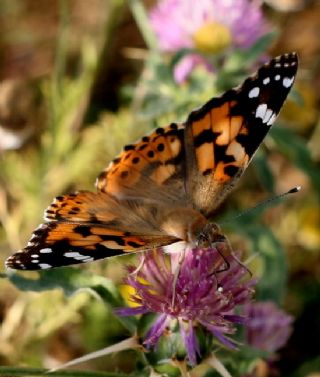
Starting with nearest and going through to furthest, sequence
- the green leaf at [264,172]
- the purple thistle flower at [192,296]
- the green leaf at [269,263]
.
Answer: the purple thistle flower at [192,296], the green leaf at [269,263], the green leaf at [264,172]

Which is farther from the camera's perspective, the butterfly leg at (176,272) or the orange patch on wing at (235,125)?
the orange patch on wing at (235,125)

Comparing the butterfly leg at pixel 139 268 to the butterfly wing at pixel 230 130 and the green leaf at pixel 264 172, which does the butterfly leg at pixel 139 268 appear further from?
the green leaf at pixel 264 172

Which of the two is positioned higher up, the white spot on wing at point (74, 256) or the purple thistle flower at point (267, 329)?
the white spot on wing at point (74, 256)

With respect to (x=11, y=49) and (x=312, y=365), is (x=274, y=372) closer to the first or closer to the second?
(x=312, y=365)

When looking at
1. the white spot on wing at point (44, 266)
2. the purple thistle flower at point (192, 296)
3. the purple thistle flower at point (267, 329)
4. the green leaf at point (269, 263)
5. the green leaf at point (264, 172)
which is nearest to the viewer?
the white spot on wing at point (44, 266)

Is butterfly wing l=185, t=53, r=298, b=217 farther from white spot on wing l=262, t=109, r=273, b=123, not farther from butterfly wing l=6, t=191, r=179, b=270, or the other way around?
butterfly wing l=6, t=191, r=179, b=270

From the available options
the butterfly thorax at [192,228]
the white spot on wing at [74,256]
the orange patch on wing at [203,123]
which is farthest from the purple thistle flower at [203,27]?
the white spot on wing at [74,256]

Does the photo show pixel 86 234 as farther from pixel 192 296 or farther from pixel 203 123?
pixel 203 123
